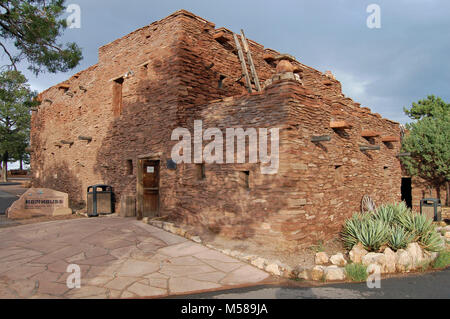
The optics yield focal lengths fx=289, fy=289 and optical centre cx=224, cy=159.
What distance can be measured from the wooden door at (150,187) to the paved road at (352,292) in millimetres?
5619

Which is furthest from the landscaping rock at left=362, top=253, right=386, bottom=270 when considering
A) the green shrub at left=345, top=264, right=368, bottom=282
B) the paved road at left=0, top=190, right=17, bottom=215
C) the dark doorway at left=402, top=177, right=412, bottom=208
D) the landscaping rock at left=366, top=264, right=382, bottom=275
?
the paved road at left=0, top=190, right=17, bottom=215

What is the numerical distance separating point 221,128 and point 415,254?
502 cm

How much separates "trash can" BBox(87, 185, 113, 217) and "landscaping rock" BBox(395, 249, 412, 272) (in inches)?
351

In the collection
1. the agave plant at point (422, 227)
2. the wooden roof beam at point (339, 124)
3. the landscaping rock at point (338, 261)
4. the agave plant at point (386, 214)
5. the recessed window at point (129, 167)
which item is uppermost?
the wooden roof beam at point (339, 124)

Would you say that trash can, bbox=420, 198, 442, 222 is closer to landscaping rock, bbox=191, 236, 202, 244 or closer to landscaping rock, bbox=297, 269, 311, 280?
landscaping rock, bbox=297, 269, 311, 280

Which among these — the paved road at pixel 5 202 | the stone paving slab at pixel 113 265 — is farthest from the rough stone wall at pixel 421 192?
the paved road at pixel 5 202

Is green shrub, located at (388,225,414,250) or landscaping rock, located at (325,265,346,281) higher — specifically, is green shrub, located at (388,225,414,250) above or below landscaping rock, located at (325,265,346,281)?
above

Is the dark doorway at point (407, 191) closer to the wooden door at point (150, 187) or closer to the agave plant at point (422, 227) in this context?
the agave plant at point (422, 227)

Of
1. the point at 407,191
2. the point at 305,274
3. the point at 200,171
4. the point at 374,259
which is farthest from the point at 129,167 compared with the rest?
the point at 407,191

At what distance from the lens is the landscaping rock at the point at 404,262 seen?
18.4ft

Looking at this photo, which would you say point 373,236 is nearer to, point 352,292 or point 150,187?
point 352,292

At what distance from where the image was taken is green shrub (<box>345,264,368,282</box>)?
498 centimetres

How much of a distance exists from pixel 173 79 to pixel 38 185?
1422cm
